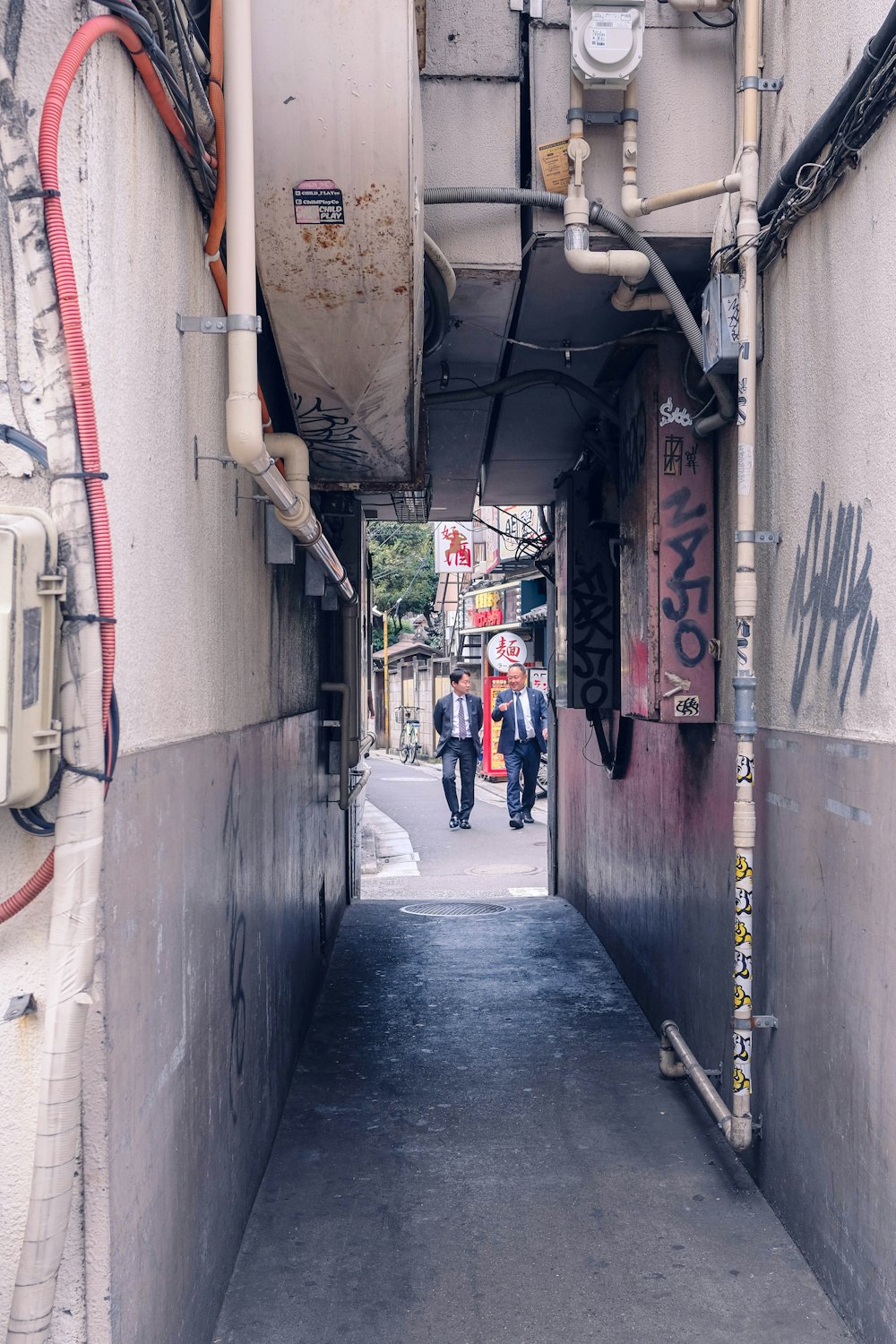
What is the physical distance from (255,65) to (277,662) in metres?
2.40

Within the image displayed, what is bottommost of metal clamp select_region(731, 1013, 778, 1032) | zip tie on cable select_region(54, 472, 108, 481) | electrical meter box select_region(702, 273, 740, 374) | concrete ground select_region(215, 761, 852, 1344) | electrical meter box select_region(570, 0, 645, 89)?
concrete ground select_region(215, 761, 852, 1344)

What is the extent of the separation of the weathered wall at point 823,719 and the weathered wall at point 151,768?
6.37 feet

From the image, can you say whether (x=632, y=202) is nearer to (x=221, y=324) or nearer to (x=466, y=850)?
(x=221, y=324)

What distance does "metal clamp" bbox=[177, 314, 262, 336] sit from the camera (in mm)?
2852

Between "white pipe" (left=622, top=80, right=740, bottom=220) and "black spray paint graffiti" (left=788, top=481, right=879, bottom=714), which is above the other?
"white pipe" (left=622, top=80, right=740, bottom=220)

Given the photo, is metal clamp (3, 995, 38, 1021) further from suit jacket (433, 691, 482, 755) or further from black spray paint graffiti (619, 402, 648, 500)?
suit jacket (433, 691, 482, 755)

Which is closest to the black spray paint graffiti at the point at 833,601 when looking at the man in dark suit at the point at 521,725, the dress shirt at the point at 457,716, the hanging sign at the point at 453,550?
the man in dark suit at the point at 521,725

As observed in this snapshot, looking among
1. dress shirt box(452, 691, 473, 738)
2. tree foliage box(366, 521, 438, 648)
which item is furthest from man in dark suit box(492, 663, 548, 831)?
tree foliage box(366, 521, 438, 648)

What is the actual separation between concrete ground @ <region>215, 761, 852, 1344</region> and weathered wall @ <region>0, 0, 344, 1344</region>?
1.32 ft

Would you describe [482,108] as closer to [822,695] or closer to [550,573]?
[822,695]

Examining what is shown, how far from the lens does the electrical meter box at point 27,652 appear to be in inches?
71.5

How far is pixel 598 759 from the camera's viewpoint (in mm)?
8203

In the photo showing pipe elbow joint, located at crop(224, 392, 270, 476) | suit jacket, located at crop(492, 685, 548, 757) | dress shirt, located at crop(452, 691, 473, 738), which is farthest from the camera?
dress shirt, located at crop(452, 691, 473, 738)

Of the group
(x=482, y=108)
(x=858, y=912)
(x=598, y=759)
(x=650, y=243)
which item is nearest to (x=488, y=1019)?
(x=598, y=759)
